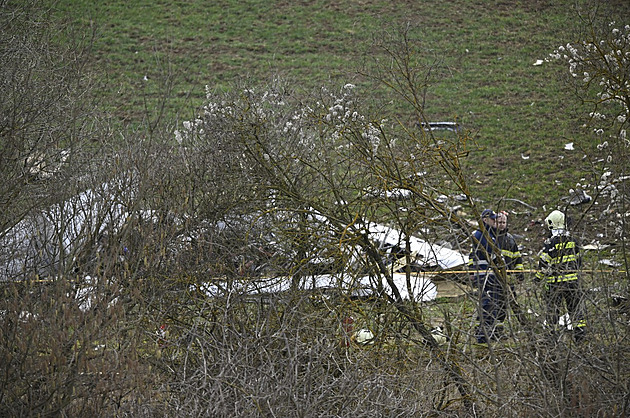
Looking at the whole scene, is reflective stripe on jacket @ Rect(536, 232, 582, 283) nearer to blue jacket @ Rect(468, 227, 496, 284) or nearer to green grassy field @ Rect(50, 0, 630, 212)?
blue jacket @ Rect(468, 227, 496, 284)

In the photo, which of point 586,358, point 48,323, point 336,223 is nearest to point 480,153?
point 336,223

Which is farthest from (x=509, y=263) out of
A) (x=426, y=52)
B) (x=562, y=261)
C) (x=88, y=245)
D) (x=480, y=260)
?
(x=426, y=52)

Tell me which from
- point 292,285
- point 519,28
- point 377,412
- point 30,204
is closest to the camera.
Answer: point 377,412

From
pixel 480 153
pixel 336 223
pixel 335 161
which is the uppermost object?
pixel 480 153

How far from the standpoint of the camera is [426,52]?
74.9ft

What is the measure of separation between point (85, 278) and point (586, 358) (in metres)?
4.09

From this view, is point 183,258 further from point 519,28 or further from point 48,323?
point 519,28

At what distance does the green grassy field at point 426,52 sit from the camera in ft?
54.1

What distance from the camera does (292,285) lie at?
6.78 metres

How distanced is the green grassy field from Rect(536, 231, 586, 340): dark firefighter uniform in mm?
8920

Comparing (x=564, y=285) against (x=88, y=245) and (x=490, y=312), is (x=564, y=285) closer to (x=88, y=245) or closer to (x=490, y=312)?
(x=490, y=312)

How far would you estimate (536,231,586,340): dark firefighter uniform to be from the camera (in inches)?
205

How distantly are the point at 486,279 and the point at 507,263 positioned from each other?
4.78 ft

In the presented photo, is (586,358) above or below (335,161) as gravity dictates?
below
